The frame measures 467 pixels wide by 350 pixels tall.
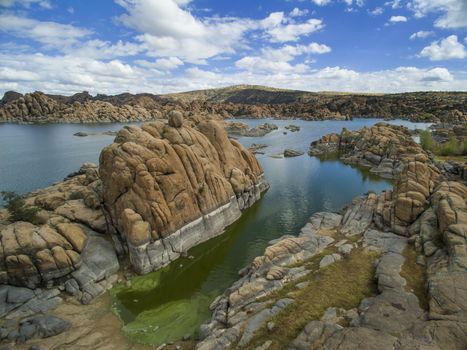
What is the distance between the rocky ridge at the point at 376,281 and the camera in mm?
18203

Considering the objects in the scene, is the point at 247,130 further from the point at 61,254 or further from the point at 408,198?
the point at 61,254

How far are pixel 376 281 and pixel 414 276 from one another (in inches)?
127

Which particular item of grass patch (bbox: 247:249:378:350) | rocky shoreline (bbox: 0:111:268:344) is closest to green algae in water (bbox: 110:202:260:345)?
rocky shoreline (bbox: 0:111:268:344)

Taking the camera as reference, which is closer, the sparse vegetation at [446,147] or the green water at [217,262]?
the green water at [217,262]

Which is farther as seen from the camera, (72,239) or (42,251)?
(72,239)

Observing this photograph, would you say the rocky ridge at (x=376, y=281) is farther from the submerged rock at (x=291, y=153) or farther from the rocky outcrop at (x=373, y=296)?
the submerged rock at (x=291, y=153)

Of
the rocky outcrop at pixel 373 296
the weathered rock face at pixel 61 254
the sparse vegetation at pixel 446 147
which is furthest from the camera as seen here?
the sparse vegetation at pixel 446 147

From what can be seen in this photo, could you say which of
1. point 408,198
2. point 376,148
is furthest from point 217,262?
point 376,148

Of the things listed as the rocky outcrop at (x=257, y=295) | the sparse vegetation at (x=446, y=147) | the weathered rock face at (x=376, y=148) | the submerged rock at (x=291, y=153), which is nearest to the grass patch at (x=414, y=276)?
the rocky outcrop at (x=257, y=295)

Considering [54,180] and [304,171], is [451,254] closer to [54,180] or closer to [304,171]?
[304,171]

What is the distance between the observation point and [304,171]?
79562 mm

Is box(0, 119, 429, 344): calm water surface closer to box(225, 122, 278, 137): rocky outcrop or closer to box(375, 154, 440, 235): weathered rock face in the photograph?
box(375, 154, 440, 235): weathered rock face

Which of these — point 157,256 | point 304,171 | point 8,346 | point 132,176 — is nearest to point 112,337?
point 8,346

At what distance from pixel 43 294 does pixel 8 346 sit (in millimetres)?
5936
